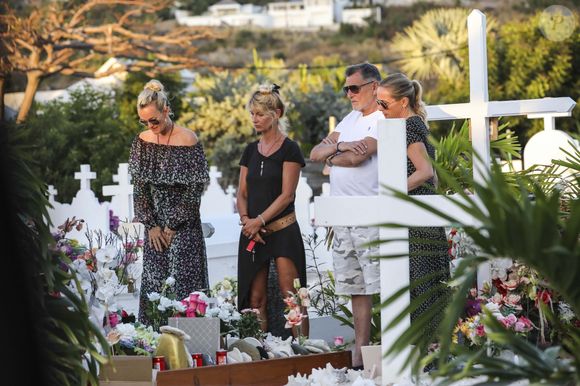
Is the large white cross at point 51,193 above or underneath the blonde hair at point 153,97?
underneath

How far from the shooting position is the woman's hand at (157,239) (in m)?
6.84

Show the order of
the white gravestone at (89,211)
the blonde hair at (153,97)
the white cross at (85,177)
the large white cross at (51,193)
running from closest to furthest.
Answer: the large white cross at (51,193), the blonde hair at (153,97), the white gravestone at (89,211), the white cross at (85,177)

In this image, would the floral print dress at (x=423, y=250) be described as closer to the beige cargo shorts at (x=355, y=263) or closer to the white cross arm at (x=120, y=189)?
the beige cargo shorts at (x=355, y=263)

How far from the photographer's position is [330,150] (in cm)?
626

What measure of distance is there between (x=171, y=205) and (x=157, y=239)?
20cm

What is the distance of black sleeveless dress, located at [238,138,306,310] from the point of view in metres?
6.96

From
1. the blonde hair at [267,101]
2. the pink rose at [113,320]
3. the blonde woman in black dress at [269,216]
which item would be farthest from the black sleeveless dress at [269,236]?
the pink rose at [113,320]

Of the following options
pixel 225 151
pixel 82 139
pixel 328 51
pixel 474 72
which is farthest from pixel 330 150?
pixel 328 51

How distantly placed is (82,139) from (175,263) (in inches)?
957

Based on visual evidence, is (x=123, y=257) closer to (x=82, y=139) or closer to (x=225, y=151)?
(x=82, y=139)

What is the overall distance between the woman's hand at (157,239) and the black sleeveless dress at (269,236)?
0.46 meters

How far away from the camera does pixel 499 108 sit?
21.0 ft

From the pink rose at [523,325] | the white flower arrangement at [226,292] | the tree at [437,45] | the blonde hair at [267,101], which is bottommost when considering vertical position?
the pink rose at [523,325]

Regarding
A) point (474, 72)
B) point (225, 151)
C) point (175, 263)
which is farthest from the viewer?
point (225, 151)
